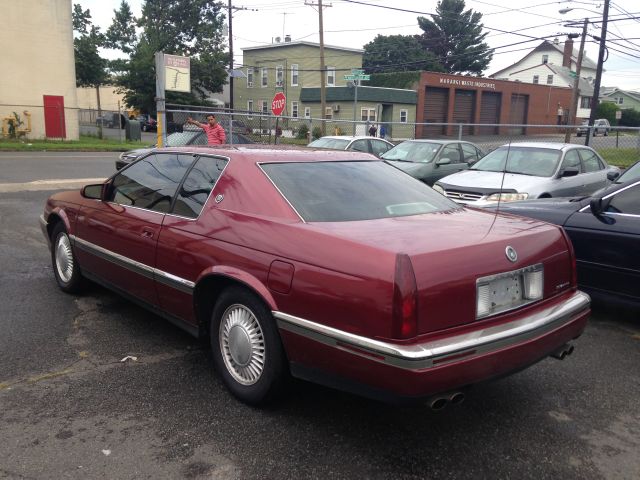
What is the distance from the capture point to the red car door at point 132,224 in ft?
13.2

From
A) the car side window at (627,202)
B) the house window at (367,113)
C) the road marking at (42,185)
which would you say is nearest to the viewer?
the car side window at (627,202)

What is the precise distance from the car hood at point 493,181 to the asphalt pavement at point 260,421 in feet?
14.5

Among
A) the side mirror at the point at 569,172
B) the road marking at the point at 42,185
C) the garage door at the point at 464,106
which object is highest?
the garage door at the point at 464,106

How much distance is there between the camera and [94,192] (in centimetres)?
488

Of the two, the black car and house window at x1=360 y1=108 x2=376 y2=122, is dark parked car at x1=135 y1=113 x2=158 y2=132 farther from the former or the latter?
the black car

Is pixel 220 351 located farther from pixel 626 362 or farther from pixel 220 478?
pixel 626 362

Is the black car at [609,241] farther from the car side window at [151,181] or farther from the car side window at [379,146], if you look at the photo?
the car side window at [379,146]

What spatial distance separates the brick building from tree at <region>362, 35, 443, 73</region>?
20.2 m

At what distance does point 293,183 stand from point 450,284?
1319 millimetres

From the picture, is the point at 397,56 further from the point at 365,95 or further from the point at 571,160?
the point at 571,160

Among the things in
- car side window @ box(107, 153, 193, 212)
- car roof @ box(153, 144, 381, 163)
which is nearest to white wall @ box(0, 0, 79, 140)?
car side window @ box(107, 153, 193, 212)

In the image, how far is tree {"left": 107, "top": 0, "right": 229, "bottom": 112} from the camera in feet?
154

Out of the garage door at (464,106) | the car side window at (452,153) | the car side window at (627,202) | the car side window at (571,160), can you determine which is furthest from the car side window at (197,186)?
the garage door at (464,106)

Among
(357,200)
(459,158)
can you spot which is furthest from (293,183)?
(459,158)
